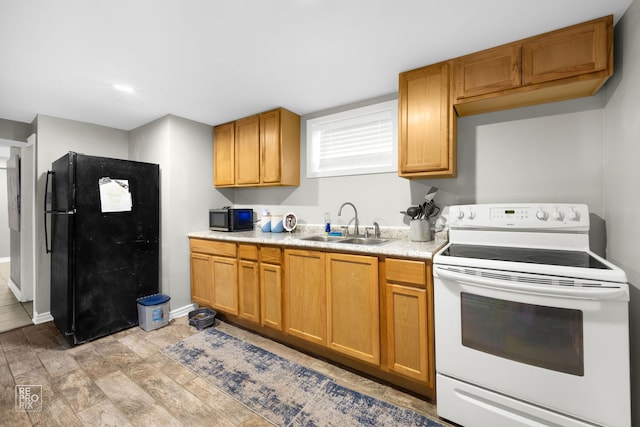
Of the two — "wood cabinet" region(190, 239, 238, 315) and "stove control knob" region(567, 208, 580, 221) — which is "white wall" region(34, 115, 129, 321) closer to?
"wood cabinet" region(190, 239, 238, 315)

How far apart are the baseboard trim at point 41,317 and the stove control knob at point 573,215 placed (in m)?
5.01

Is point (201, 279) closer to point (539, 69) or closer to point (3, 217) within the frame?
point (539, 69)

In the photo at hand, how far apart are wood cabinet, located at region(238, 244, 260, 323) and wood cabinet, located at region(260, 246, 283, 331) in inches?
2.4

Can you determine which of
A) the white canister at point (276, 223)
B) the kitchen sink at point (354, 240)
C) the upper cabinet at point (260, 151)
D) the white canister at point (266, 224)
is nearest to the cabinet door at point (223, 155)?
the upper cabinet at point (260, 151)

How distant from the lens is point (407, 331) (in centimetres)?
→ 177

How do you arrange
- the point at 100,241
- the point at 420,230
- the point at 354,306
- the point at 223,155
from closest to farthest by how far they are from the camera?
the point at 354,306
the point at 420,230
the point at 100,241
the point at 223,155

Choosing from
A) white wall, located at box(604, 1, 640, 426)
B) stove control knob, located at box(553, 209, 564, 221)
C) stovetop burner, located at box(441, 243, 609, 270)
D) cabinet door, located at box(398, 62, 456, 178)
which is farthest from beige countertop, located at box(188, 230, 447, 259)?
white wall, located at box(604, 1, 640, 426)

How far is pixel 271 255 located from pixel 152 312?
148cm

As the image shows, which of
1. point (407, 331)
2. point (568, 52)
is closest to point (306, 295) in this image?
point (407, 331)

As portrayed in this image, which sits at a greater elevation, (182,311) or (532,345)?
(532,345)

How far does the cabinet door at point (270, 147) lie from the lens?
2.93 meters

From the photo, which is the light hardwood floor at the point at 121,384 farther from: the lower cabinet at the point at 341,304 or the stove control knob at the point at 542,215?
the stove control knob at the point at 542,215

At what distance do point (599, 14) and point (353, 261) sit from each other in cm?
206

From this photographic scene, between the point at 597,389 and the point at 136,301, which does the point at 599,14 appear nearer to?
the point at 597,389
